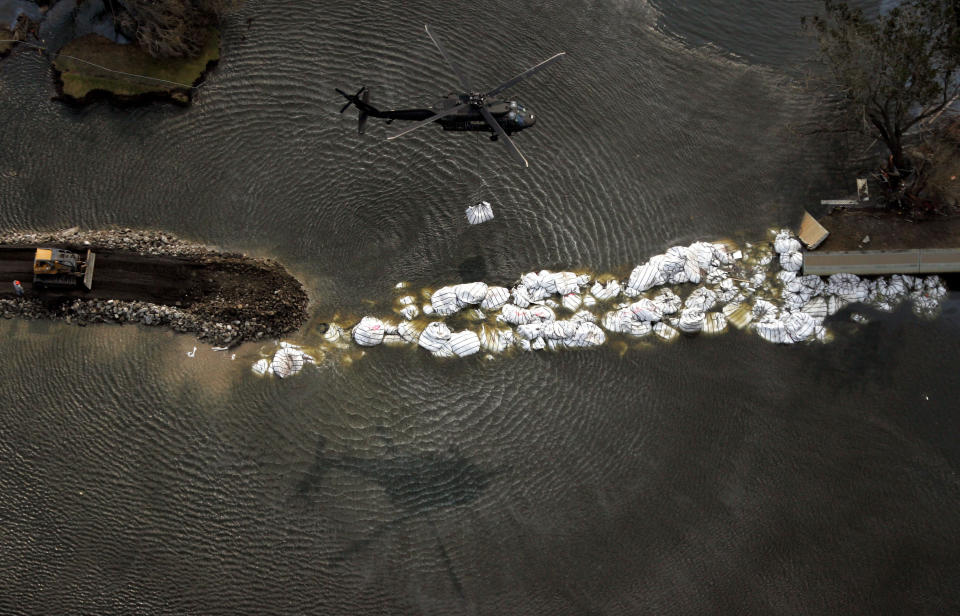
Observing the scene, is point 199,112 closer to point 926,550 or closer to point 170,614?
point 170,614

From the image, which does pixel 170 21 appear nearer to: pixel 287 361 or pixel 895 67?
pixel 287 361

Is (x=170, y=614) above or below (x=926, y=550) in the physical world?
below

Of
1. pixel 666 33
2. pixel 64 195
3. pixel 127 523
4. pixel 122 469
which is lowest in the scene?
pixel 127 523

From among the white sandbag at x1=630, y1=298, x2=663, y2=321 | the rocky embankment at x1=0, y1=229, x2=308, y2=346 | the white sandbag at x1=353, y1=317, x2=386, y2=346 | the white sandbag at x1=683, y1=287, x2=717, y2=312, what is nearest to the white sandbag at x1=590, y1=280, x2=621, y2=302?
the white sandbag at x1=630, y1=298, x2=663, y2=321

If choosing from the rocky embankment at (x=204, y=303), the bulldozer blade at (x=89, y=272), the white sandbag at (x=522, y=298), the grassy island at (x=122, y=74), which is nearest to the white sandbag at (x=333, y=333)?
the rocky embankment at (x=204, y=303)

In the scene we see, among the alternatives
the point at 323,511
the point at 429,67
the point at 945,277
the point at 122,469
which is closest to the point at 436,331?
the point at 323,511

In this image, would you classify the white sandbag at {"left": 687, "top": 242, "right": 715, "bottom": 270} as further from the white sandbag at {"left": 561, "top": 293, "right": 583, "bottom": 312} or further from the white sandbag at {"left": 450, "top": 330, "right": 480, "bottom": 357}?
the white sandbag at {"left": 450, "top": 330, "right": 480, "bottom": 357}

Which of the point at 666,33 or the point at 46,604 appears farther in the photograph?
the point at 666,33
